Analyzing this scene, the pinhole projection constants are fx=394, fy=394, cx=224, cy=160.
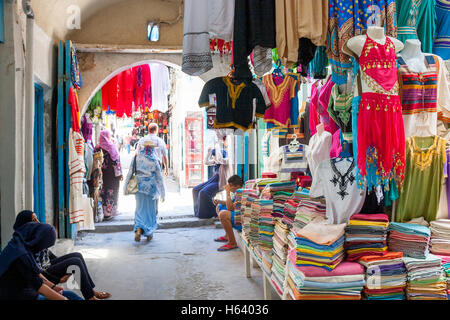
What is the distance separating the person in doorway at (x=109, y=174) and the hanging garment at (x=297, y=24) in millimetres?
5048

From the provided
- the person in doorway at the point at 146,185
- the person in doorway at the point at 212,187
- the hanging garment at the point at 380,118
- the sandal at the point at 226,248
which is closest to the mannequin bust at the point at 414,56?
the hanging garment at the point at 380,118

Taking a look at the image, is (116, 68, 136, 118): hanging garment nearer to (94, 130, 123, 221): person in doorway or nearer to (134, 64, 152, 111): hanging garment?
(134, 64, 152, 111): hanging garment

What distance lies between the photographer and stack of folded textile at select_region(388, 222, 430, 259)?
7.58ft

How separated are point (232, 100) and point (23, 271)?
223 cm

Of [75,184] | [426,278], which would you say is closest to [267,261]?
[426,278]

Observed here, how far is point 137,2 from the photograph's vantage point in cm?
604

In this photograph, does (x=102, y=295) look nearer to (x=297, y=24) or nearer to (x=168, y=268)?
(x=168, y=268)

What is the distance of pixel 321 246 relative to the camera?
221 cm

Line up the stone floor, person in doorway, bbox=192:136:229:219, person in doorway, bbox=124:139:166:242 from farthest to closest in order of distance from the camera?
1. person in doorway, bbox=192:136:229:219
2. person in doorway, bbox=124:139:166:242
3. the stone floor

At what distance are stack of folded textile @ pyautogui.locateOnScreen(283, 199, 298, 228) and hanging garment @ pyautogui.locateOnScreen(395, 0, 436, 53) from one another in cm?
141

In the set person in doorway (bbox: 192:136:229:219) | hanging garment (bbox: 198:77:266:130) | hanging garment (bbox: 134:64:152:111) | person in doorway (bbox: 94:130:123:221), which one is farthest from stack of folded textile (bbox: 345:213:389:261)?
hanging garment (bbox: 134:64:152:111)
